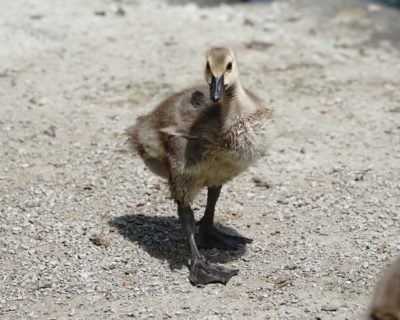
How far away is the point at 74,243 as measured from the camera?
6652 mm

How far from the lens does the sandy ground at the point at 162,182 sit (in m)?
6.04

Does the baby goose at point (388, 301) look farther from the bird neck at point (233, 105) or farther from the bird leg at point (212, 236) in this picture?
the bird leg at point (212, 236)

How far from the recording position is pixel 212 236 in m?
6.78

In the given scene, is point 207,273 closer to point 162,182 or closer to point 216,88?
point 216,88

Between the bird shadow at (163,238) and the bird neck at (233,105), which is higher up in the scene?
the bird neck at (233,105)

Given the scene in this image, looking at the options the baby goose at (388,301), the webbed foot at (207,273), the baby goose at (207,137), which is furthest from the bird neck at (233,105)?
the baby goose at (388,301)

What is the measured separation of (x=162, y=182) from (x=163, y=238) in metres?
1.03

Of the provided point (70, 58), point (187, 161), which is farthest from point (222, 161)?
point (70, 58)

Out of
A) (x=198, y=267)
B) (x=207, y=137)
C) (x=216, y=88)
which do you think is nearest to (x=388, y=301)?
(x=216, y=88)

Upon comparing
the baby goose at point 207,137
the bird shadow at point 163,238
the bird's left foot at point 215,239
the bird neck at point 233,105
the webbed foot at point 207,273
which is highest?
the bird neck at point 233,105

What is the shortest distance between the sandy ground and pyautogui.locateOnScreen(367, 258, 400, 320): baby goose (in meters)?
1.99

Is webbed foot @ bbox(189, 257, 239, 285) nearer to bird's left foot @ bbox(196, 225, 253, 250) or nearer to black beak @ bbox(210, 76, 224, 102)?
bird's left foot @ bbox(196, 225, 253, 250)

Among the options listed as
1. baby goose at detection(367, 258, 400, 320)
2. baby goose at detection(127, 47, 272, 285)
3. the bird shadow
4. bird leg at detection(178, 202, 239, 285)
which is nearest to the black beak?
baby goose at detection(127, 47, 272, 285)

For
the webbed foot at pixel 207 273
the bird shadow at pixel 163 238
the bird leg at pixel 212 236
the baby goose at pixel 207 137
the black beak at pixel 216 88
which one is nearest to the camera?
the black beak at pixel 216 88
